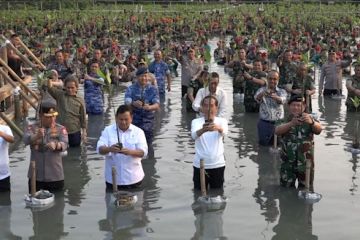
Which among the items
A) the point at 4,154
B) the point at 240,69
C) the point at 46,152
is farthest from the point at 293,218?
the point at 240,69

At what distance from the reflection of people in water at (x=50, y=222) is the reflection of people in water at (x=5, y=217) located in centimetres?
26

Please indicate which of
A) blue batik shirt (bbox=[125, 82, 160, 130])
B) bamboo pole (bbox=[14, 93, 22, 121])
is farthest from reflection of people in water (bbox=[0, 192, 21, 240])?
bamboo pole (bbox=[14, 93, 22, 121])

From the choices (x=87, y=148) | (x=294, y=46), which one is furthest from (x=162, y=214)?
(x=294, y=46)

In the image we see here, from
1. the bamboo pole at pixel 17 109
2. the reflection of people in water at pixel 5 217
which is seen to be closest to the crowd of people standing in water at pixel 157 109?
the reflection of people in water at pixel 5 217

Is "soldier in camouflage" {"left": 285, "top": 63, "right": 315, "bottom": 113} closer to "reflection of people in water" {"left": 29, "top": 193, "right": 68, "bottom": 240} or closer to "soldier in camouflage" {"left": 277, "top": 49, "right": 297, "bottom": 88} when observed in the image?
"soldier in camouflage" {"left": 277, "top": 49, "right": 297, "bottom": 88}

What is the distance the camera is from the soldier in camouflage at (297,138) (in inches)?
279

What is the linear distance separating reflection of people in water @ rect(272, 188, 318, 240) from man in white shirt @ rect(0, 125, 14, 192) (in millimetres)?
3329

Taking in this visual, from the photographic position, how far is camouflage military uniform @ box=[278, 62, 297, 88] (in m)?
13.0

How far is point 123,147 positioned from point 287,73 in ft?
23.8

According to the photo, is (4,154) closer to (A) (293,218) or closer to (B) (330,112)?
(A) (293,218)

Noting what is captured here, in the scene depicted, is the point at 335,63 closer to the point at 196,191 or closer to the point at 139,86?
the point at 139,86

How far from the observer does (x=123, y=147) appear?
6785mm

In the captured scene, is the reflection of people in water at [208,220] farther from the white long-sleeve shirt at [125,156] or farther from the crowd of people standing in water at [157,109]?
the white long-sleeve shirt at [125,156]

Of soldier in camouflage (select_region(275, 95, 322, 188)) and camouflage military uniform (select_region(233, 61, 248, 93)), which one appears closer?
soldier in camouflage (select_region(275, 95, 322, 188))
